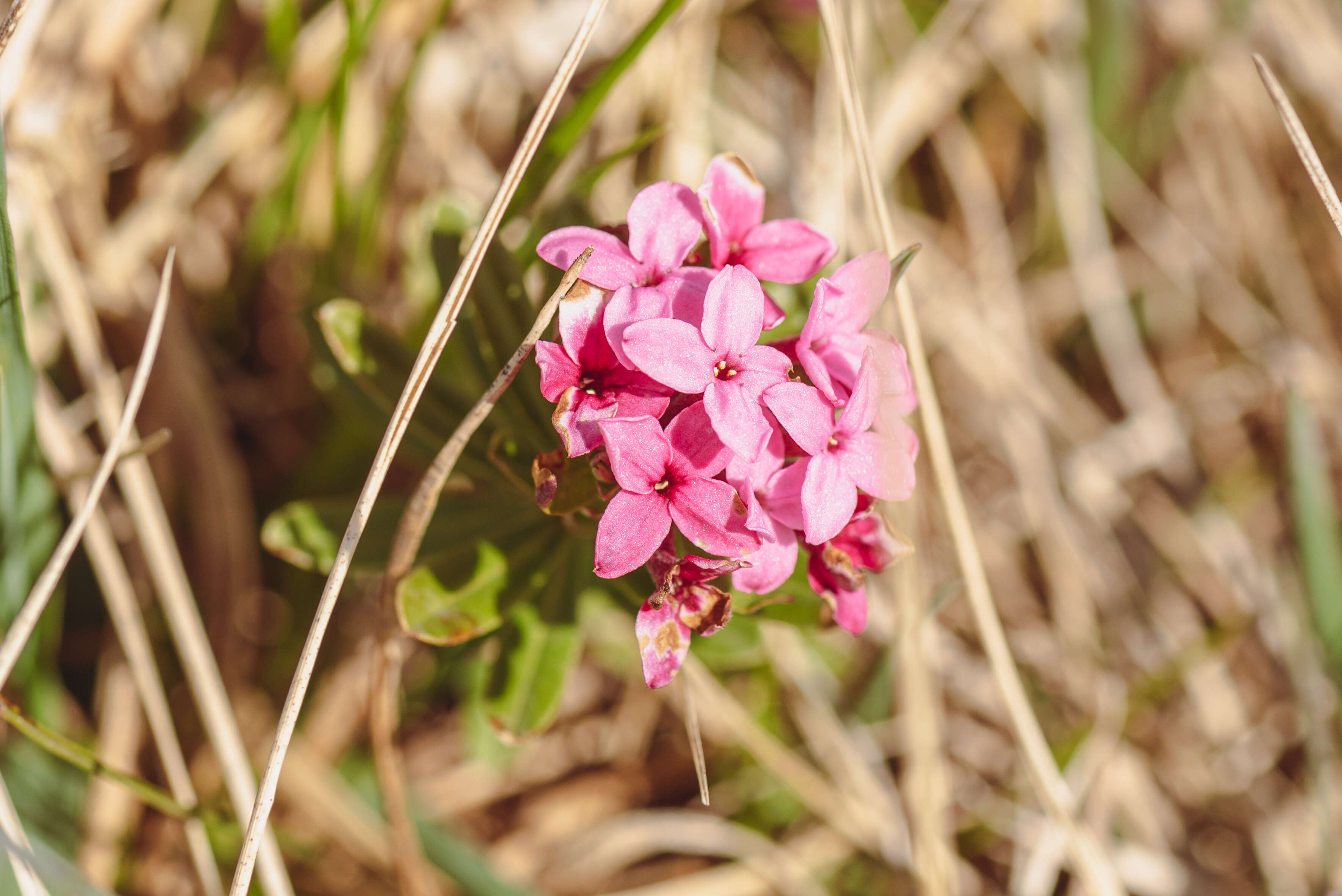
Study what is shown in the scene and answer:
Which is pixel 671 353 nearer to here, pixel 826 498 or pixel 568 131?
pixel 826 498

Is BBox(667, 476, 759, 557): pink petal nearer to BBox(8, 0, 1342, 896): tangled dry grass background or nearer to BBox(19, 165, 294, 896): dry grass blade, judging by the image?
BBox(8, 0, 1342, 896): tangled dry grass background

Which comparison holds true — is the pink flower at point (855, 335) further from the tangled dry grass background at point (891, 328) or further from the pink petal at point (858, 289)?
the tangled dry grass background at point (891, 328)

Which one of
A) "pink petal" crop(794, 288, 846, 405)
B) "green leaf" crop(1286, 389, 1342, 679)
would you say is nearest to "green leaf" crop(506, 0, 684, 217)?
"pink petal" crop(794, 288, 846, 405)

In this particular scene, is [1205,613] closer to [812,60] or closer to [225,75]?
[812,60]

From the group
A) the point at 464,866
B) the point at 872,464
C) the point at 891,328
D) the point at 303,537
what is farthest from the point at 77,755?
the point at 891,328

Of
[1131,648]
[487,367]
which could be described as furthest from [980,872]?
[487,367]

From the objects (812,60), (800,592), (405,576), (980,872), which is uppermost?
(812,60)
